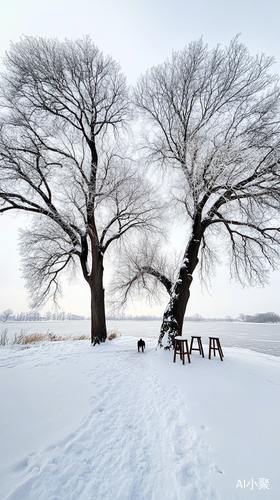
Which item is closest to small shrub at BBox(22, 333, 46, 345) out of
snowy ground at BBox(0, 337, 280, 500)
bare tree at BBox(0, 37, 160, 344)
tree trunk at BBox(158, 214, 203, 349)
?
bare tree at BBox(0, 37, 160, 344)

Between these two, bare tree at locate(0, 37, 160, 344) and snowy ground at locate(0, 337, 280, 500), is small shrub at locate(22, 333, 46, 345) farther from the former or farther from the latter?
snowy ground at locate(0, 337, 280, 500)

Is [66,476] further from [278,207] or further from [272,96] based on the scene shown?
[272,96]

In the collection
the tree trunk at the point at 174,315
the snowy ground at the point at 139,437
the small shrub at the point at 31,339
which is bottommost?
the small shrub at the point at 31,339

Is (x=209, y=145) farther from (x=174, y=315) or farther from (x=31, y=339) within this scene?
(x=31, y=339)

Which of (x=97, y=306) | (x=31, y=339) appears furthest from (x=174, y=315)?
(x=31, y=339)

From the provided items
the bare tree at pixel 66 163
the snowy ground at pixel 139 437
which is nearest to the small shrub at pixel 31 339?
the bare tree at pixel 66 163

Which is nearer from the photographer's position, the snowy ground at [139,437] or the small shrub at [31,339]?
the snowy ground at [139,437]

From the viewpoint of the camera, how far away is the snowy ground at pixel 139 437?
137 cm

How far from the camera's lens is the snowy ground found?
4.48ft

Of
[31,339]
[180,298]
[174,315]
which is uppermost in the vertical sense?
[180,298]

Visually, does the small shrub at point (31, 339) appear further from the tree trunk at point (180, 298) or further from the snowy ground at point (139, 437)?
the tree trunk at point (180, 298)

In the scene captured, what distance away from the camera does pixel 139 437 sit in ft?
6.48

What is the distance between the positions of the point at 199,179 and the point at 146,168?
392 cm

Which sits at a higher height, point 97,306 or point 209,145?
point 209,145
